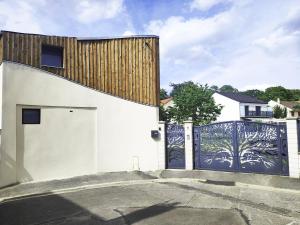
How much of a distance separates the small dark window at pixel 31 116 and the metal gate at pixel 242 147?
Answer: 720cm

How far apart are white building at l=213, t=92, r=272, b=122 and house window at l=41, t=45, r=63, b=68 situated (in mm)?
38611

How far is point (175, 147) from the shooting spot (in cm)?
1474

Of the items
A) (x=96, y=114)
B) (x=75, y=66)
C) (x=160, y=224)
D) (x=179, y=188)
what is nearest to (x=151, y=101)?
(x=96, y=114)

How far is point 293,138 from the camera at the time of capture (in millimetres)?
11680

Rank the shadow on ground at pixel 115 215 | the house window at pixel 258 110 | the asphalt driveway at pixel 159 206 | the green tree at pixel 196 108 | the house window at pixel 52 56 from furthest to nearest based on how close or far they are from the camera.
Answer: the house window at pixel 258 110
the green tree at pixel 196 108
the house window at pixel 52 56
the asphalt driveway at pixel 159 206
the shadow on ground at pixel 115 215

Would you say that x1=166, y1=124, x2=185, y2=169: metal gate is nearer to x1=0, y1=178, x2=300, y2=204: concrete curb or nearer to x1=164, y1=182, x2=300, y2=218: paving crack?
x1=0, y1=178, x2=300, y2=204: concrete curb

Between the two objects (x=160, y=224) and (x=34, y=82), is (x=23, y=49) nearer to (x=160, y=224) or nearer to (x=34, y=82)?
(x=34, y=82)

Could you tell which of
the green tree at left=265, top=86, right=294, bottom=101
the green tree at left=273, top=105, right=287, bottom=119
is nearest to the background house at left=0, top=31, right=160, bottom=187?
the green tree at left=273, top=105, right=287, bottom=119

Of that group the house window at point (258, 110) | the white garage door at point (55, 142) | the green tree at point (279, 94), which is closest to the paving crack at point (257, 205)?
the white garage door at point (55, 142)

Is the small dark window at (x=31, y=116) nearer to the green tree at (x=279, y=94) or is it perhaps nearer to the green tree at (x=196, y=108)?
the green tree at (x=196, y=108)

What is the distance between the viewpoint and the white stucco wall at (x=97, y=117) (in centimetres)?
1214

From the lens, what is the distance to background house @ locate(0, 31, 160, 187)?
40.8 feet

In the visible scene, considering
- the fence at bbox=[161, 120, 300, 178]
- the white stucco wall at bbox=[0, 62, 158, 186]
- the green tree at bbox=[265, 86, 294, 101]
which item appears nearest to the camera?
the fence at bbox=[161, 120, 300, 178]

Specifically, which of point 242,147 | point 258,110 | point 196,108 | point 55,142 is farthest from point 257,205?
point 258,110
